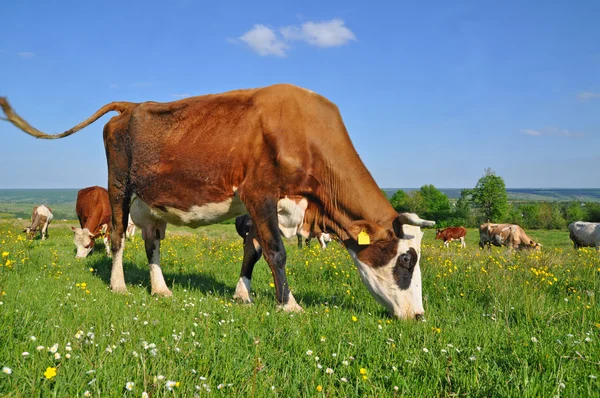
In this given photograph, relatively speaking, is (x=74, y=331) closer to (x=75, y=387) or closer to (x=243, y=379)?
(x=75, y=387)

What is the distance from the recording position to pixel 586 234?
29531 mm

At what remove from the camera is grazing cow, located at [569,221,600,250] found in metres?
28.8

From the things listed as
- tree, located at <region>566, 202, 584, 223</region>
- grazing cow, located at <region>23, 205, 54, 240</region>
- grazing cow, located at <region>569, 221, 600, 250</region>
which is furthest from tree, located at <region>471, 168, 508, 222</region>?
grazing cow, located at <region>23, 205, 54, 240</region>

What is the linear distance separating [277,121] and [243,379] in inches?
149

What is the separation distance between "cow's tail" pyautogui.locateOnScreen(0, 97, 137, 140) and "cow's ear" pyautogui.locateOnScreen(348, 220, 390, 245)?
4806 millimetres

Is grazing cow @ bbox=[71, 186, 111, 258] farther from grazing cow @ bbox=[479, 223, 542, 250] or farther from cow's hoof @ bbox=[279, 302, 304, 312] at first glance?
grazing cow @ bbox=[479, 223, 542, 250]

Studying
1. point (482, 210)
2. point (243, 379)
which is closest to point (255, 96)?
point (243, 379)

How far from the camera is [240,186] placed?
5855 mm

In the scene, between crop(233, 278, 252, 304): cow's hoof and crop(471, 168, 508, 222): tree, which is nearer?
crop(233, 278, 252, 304): cow's hoof

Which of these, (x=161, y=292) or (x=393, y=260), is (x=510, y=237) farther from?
(x=161, y=292)

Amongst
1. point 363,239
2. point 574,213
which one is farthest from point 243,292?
point 574,213

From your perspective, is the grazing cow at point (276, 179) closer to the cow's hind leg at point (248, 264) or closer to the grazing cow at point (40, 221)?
the cow's hind leg at point (248, 264)

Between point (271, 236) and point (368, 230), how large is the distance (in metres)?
1.26

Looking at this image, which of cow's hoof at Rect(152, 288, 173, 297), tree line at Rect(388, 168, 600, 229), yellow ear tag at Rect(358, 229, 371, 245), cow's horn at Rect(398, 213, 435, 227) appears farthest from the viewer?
tree line at Rect(388, 168, 600, 229)
